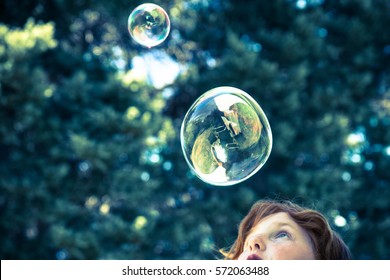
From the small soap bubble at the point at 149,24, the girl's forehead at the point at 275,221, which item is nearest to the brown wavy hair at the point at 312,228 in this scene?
the girl's forehead at the point at 275,221

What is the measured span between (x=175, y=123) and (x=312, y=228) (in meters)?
7.39

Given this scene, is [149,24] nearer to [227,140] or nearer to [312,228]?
[227,140]

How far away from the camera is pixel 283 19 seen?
959 centimetres

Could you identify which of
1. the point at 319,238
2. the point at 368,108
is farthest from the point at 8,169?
the point at 319,238

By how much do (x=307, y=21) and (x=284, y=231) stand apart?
6920 mm

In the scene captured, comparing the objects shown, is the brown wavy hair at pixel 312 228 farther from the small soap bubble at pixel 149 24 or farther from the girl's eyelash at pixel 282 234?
the small soap bubble at pixel 149 24

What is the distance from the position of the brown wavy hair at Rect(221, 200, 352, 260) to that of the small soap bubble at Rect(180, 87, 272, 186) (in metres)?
0.85

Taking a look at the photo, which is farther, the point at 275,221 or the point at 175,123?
the point at 175,123

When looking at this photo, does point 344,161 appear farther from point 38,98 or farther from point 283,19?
point 38,98

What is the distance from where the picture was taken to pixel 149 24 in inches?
201

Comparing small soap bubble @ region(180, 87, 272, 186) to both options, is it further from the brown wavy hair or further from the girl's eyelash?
the girl's eyelash

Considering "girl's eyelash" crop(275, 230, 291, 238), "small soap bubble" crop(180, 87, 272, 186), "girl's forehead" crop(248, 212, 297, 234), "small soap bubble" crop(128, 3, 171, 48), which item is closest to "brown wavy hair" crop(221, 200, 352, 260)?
"girl's forehead" crop(248, 212, 297, 234)

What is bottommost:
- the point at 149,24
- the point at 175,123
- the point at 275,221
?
the point at 275,221

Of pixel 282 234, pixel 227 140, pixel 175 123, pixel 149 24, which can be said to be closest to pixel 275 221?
pixel 282 234
